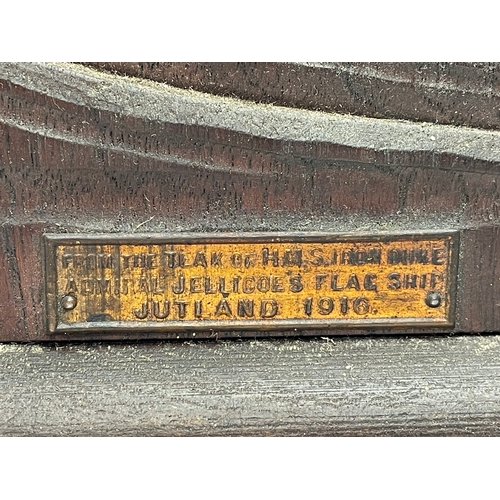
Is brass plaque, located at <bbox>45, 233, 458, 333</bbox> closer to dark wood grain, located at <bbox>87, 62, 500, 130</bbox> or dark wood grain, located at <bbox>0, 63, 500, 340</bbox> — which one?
dark wood grain, located at <bbox>0, 63, 500, 340</bbox>

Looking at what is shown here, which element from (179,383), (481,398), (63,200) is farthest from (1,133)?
(481,398)

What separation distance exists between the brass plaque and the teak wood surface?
2cm

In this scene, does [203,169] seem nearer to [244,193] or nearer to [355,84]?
[244,193]

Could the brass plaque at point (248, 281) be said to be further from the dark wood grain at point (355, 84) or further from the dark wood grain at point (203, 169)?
the dark wood grain at point (355, 84)

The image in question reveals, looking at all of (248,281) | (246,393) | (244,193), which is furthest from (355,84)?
(246,393)

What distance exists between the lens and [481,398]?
1.30m

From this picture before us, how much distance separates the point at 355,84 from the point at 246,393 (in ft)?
1.65

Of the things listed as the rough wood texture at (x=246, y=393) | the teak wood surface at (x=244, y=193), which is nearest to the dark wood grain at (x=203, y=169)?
the teak wood surface at (x=244, y=193)

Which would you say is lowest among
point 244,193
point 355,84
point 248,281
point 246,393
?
point 246,393

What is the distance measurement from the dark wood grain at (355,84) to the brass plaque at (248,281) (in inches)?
8.0

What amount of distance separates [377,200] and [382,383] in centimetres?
29

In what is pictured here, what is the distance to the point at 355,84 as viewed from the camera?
1296 millimetres

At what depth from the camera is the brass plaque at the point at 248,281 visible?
1.34 meters

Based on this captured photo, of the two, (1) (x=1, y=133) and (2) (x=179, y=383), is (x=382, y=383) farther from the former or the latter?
(1) (x=1, y=133)
